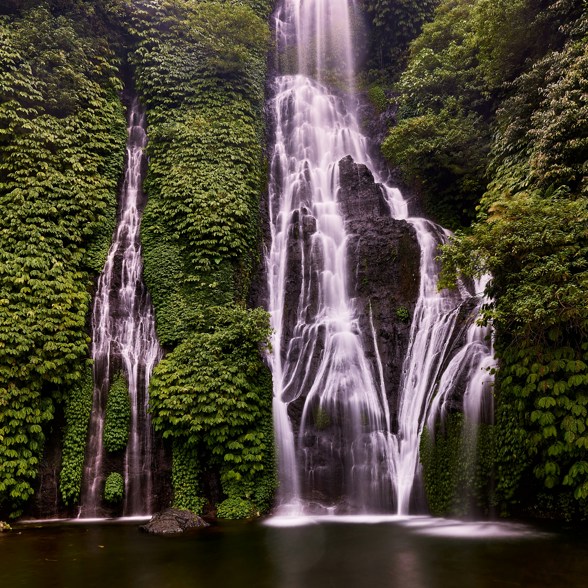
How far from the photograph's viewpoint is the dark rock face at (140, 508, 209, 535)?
32.1 ft

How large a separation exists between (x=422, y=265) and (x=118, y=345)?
8.82 meters

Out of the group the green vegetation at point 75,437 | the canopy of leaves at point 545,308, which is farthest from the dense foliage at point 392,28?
the green vegetation at point 75,437

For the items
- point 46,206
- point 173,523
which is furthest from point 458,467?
point 46,206

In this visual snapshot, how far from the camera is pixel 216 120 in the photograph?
17.6 m

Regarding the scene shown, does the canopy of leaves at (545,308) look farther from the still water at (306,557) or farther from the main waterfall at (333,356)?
the main waterfall at (333,356)

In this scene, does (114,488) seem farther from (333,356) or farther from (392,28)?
(392,28)

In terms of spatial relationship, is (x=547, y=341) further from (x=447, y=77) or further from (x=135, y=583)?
(x=447, y=77)

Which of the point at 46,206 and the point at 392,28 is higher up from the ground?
the point at 392,28

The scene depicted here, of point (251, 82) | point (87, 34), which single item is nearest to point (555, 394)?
point (251, 82)

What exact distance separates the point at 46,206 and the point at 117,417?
20.5 ft

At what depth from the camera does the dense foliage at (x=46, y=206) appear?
458 inches

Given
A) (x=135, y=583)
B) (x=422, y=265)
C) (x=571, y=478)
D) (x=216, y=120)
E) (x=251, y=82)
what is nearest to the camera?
(x=135, y=583)

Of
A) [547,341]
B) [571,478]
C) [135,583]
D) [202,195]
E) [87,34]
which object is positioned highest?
[87,34]

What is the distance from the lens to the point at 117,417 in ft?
41.0
